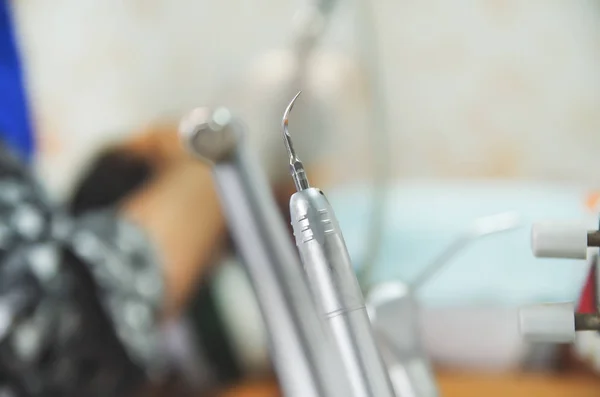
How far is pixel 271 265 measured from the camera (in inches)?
6.8

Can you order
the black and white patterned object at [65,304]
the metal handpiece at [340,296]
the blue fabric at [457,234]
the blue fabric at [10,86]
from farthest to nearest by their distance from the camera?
the blue fabric at [10,86]
the blue fabric at [457,234]
the black and white patterned object at [65,304]
the metal handpiece at [340,296]

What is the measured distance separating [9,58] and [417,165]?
686mm

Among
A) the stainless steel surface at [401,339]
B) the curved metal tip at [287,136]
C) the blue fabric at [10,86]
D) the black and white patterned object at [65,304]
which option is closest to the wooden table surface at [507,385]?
the black and white patterned object at [65,304]

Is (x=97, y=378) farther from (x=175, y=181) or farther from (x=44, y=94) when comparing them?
(x=44, y=94)

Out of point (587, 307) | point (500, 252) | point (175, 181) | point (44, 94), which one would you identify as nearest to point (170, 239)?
point (175, 181)

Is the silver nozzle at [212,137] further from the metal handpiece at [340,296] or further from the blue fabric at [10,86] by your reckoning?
the blue fabric at [10,86]

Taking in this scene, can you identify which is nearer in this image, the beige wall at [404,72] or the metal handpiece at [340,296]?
the metal handpiece at [340,296]

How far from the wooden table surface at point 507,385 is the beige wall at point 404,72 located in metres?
0.20

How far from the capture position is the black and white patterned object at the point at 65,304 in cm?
52

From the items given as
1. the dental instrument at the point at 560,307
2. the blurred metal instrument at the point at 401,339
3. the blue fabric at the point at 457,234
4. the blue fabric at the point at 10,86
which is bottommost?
the blue fabric at the point at 457,234

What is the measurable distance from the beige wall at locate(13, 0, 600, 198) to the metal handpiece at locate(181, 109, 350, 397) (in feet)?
1.78

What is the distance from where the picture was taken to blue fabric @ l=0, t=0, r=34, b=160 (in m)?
1.06

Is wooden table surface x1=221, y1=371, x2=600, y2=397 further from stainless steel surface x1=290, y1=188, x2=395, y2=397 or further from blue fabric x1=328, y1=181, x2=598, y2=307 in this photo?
stainless steel surface x1=290, y1=188, x2=395, y2=397

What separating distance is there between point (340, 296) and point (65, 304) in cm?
47
